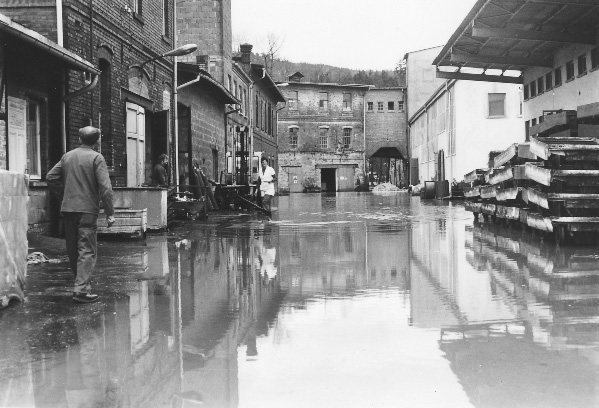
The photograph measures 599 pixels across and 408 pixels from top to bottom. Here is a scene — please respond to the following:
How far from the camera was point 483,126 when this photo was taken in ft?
119

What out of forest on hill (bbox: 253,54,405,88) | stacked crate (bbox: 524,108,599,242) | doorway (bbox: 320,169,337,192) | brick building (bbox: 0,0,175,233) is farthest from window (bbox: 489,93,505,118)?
forest on hill (bbox: 253,54,405,88)

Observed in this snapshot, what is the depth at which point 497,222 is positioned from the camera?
637 inches

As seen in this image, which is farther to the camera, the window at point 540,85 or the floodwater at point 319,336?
the window at point 540,85

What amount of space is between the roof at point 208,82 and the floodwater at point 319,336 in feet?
48.0

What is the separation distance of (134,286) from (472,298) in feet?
11.3

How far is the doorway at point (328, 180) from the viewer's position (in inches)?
2699

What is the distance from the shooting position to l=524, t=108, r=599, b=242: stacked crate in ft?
35.1

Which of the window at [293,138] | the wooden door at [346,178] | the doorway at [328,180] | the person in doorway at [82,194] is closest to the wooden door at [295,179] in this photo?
the window at [293,138]

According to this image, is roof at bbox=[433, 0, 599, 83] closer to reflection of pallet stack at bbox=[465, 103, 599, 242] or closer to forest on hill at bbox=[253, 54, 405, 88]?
reflection of pallet stack at bbox=[465, 103, 599, 242]

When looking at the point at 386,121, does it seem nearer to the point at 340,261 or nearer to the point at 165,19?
the point at 165,19

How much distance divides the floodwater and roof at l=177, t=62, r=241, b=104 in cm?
1464

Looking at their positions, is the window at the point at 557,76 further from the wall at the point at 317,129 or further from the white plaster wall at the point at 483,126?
the wall at the point at 317,129

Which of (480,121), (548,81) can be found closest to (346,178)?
(480,121)

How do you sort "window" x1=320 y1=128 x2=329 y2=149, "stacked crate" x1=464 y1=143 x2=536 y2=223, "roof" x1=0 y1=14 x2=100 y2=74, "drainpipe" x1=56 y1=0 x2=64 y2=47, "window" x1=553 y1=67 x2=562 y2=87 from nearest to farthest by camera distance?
"roof" x1=0 y1=14 x2=100 y2=74, "stacked crate" x1=464 y1=143 x2=536 y2=223, "drainpipe" x1=56 y1=0 x2=64 y2=47, "window" x1=553 y1=67 x2=562 y2=87, "window" x1=320 y1=128 x2=329 y2=149
